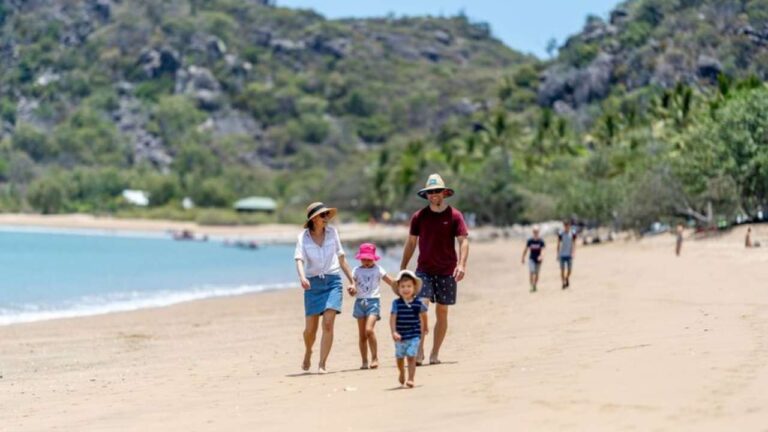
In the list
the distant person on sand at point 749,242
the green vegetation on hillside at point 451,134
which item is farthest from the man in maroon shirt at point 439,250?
the green vegetation on hillside at point 451,134

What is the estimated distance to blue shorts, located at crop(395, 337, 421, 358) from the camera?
30.1 feet

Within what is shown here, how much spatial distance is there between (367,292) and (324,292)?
40cm

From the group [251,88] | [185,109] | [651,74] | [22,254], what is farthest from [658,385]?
[251,88]

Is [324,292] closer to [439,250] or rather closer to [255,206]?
[439,250]

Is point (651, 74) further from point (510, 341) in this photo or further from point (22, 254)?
point (510, 341)

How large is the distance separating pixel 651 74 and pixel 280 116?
77445 millimetres

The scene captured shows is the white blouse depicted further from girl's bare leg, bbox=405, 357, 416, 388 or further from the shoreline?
the shoreline

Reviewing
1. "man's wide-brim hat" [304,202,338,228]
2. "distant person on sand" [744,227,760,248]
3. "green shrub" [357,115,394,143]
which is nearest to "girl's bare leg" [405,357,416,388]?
"man's wide-brim hat" [304,202,338,228]

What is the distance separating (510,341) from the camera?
40.6 ft

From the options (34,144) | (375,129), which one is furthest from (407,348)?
(375,129)

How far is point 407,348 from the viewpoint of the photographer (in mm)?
9234

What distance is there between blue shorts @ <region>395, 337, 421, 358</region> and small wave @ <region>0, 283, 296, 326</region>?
13028 mm

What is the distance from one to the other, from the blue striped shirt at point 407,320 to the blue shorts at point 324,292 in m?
1.24

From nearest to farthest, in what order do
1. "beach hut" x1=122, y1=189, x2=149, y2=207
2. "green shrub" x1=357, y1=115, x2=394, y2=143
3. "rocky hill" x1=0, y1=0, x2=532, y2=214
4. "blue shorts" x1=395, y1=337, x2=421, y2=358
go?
"blue shorts" x1=395, y1=337, x2=421, y2=358, "beach hut" x1=122, y1=189, x2=149, y2=207, "rocky hill" x1=0, y1=0, x2=532, y2=214, "green shrub" x1=357, y1=115, x2=394, y2=143
